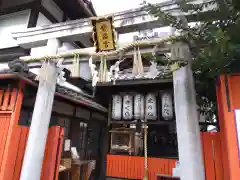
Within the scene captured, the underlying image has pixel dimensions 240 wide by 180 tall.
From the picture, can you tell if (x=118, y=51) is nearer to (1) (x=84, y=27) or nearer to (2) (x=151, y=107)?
(1) (x=84, y=27)

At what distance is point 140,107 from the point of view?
282 inches

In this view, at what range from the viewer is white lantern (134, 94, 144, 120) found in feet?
23.3

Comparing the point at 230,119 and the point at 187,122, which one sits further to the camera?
the point at 187,122

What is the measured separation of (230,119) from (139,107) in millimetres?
4195

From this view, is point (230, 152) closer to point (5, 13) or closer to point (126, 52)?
point (126, 52)

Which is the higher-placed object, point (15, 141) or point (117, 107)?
point (117, 107)

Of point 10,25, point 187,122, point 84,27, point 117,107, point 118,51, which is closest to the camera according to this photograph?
point 187,122

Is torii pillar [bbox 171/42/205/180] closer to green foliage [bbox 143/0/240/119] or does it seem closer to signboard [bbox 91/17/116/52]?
green foliage [bbox 143/0/240/119]

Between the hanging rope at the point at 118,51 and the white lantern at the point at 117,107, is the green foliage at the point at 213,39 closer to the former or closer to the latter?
the hanging rope at the point at 118,51

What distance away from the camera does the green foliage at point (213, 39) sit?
2844 mm

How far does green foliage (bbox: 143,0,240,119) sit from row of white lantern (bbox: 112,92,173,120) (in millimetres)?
2717

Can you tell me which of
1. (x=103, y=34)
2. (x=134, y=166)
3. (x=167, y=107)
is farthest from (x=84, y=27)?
(x=134, y=166)

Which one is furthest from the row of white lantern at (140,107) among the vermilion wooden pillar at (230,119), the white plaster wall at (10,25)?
the white plaster wall at (10,25)

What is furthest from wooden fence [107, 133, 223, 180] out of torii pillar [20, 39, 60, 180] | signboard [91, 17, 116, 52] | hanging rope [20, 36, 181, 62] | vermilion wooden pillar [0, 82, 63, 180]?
signboard [91, 17, 116, 52]
